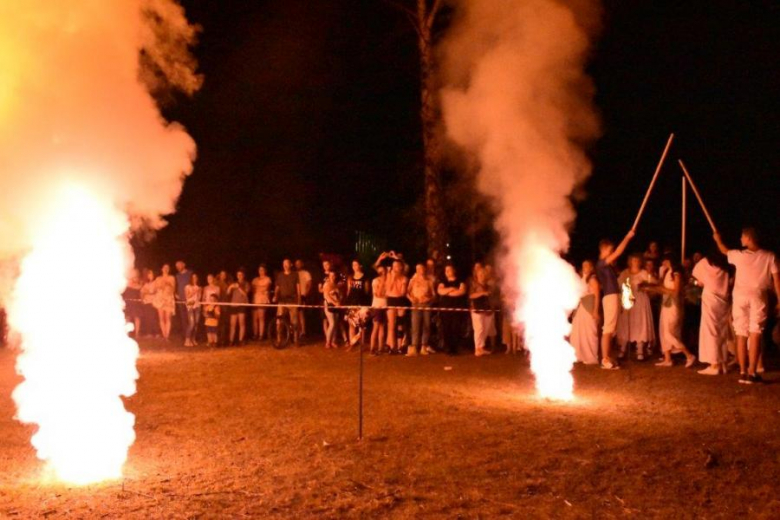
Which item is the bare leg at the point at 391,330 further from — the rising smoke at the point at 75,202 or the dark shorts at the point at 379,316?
the rising smoke at the point at 75,202

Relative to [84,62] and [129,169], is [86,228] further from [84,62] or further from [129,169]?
[84,62]

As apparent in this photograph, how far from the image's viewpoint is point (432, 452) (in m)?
7.49

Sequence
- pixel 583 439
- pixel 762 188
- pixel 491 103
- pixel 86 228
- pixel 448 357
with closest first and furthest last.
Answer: pixel 86 228
pixel 583 439
pixel 491 103
pixel 448 357
pixel 762 188

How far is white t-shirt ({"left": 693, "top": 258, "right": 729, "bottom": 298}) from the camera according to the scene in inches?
472

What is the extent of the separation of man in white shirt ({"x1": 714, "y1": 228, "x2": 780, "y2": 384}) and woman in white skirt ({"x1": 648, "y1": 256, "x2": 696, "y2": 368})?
1955 mm

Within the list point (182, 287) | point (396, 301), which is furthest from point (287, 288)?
point (396, 301)

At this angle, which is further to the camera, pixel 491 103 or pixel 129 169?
pixel 491 103

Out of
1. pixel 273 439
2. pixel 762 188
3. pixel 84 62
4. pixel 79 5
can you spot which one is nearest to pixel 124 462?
pixel 273 439

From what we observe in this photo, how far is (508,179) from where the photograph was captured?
10.9 m

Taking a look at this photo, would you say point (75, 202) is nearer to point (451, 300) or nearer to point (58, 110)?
point (58, 110)

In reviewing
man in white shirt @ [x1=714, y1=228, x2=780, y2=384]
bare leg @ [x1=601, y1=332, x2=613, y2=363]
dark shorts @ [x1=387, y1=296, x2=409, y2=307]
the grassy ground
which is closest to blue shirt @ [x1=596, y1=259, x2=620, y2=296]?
bare leg @ [x1=601, y1=332, x2=613, y2=363]

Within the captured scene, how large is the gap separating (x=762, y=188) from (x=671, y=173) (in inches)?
115

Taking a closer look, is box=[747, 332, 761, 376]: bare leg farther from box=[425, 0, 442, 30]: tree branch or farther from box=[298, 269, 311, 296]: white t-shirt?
box=[425, 0, 442, 30]: tree branch

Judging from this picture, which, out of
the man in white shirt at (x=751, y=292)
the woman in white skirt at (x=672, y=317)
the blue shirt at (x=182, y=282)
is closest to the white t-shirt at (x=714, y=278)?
the man in white shirt at (x=751, y=292)
